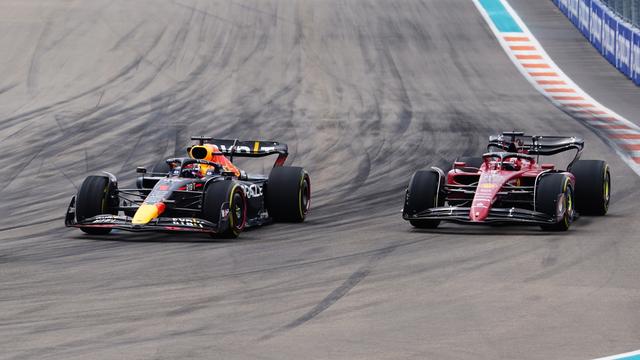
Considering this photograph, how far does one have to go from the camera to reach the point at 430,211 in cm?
1634

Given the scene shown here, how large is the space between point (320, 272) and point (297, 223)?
4.66 metres

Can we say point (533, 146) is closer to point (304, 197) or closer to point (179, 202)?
point (304, 197)

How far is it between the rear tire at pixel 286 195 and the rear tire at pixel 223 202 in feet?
5.06

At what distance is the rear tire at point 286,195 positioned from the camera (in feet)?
57.2

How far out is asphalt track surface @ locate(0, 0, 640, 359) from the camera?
986 centimetres

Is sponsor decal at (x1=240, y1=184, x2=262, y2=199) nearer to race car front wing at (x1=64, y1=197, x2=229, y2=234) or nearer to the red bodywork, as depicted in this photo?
race car front wing at (x1=64, y1=197, x2=229, y2=234)

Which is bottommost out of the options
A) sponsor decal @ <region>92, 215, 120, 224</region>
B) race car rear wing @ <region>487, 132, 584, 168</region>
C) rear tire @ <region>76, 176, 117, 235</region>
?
race car rear wing @ <region>487, 132, 584, 168</region>

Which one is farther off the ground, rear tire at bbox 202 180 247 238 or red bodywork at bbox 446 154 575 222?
rear tire at bbox 202 180 247 238

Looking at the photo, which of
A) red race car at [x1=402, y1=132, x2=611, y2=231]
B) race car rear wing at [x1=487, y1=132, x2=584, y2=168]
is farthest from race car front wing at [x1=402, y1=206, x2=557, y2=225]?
race car rear wing at [x1=487, y1=132, x2=584, y2=168]

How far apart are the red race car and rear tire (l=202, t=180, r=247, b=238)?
2.38 m

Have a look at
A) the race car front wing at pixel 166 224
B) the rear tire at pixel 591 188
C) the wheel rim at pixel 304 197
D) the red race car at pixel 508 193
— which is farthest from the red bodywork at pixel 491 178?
the race car front wing at pixel 166 224

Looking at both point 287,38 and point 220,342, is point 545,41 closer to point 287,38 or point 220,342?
point 287,38

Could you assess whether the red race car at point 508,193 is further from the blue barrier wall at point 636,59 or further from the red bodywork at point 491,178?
the blue barrier wall at point 636,59

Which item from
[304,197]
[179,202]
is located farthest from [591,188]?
[179,202]
